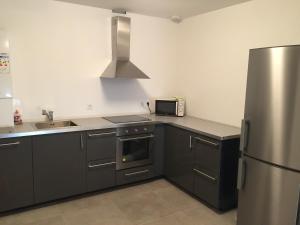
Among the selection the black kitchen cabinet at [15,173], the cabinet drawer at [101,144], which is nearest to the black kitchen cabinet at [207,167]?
A: the cabinet drawer at [101,144]

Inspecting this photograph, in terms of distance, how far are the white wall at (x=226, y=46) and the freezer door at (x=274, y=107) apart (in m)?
0.80

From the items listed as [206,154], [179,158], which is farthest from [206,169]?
[179,158]

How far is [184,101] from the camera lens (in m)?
3.92

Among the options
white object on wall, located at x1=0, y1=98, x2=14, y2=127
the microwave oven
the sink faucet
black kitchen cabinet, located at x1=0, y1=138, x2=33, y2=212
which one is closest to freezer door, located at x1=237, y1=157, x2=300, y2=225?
the microwave oven

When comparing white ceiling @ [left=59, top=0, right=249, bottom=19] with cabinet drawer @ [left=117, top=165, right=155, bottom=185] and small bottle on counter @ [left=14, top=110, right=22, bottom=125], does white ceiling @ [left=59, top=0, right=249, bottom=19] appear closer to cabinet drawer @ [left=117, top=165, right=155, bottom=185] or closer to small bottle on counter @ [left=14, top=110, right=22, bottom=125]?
small bottle on counter @ [left=14, top=110, right=22, bottom=125]

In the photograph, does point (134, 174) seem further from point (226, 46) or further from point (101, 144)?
point (226, 46)

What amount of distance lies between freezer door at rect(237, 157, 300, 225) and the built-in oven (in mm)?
1360

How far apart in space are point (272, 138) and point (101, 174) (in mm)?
1971

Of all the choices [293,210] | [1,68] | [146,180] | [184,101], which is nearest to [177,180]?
[146,180]

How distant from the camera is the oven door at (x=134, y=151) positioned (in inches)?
124

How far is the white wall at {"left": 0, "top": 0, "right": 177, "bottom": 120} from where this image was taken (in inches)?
116

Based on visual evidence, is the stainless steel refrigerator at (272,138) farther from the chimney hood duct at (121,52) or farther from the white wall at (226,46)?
the chimney hood duct at (121,52)

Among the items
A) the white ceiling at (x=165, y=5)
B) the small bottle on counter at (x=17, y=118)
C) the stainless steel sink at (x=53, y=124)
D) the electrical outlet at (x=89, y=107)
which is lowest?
the stainless steel sink at (x=53, y=124)

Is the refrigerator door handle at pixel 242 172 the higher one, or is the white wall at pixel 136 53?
the white wall at pixel 136 53
